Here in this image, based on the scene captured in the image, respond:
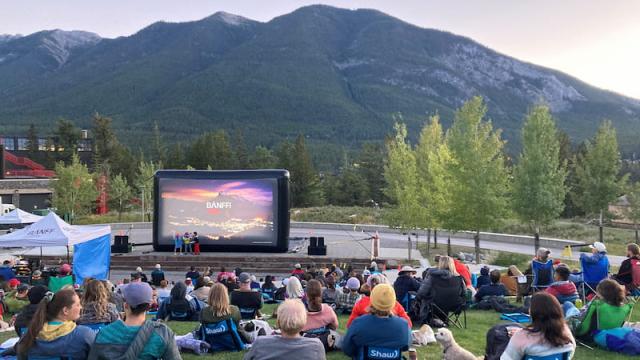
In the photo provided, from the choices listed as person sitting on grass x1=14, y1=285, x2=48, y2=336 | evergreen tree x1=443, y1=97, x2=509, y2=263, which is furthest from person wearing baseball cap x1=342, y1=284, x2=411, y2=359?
evergreen tree x1=443, y1=97, x2=509, y2=263

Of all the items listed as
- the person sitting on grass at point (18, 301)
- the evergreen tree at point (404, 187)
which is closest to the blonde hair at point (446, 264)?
the person sitting on grass at point (18, 301)

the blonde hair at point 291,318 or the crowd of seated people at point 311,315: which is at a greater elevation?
the blonde hair at point 291,318

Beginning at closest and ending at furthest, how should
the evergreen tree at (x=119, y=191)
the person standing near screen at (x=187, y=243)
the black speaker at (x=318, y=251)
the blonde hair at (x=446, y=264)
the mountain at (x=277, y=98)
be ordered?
the blonde hair at (x=446, y=264) < the black speaker at (x=318, y=251) < the person standing near screen at (x=187, y=243) < the evergreen tree at (x=119, y=191) < the mountain at (x=277, y=98)

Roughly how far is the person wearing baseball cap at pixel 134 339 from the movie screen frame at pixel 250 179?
18.7 metres

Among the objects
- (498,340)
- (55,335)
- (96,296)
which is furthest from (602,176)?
(55,335)

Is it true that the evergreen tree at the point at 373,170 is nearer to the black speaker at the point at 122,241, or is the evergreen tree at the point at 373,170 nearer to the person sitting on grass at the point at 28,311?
the black speaker at the point at 122,241

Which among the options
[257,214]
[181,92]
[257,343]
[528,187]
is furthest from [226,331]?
[181,92]

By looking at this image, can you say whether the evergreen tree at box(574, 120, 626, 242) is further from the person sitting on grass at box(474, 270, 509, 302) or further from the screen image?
the person sitting on grass at box(474, 270, 509, 302)

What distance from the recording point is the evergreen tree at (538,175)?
21.6 m

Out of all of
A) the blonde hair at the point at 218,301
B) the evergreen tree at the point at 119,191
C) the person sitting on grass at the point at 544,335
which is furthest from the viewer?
the evergreen tree at the point at 119,191

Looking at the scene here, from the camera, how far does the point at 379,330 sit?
476 cm

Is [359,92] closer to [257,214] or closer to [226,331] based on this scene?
[257,214]

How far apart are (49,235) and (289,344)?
13168mm

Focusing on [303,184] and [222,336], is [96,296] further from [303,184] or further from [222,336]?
[303,184]
